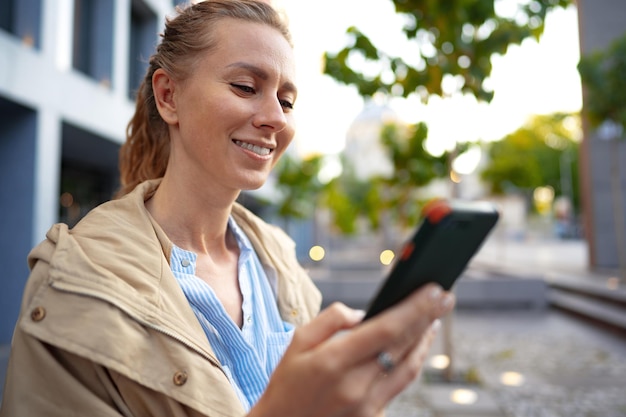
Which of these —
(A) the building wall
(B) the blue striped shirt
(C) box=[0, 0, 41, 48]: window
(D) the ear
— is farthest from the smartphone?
(A) the building wall

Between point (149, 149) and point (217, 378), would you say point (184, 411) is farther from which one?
point (149, 149)

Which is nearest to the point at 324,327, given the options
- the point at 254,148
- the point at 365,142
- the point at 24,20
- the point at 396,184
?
the point at 254,148

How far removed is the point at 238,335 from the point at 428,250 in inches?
24.7

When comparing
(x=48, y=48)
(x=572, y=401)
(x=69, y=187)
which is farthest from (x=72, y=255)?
(x=69, y=187)

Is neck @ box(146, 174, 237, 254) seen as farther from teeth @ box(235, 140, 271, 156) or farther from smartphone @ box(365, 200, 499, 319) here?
smartphone @ box(365, 200, 499, 319)

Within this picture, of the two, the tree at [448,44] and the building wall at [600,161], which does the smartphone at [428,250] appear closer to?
the tree at [448,44]

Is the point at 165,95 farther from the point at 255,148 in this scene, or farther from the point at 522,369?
the point at 522,369

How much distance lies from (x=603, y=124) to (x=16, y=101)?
11238 millimetres

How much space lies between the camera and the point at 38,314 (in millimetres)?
902

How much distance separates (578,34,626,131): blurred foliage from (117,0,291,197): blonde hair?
1115cm

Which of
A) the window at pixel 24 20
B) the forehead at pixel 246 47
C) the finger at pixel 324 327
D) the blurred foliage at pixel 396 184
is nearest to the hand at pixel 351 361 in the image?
the finger at pixel 324 327

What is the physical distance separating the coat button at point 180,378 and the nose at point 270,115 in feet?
1.86

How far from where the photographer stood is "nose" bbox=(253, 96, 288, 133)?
3.87ft

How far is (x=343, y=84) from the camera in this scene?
6.55 meters
